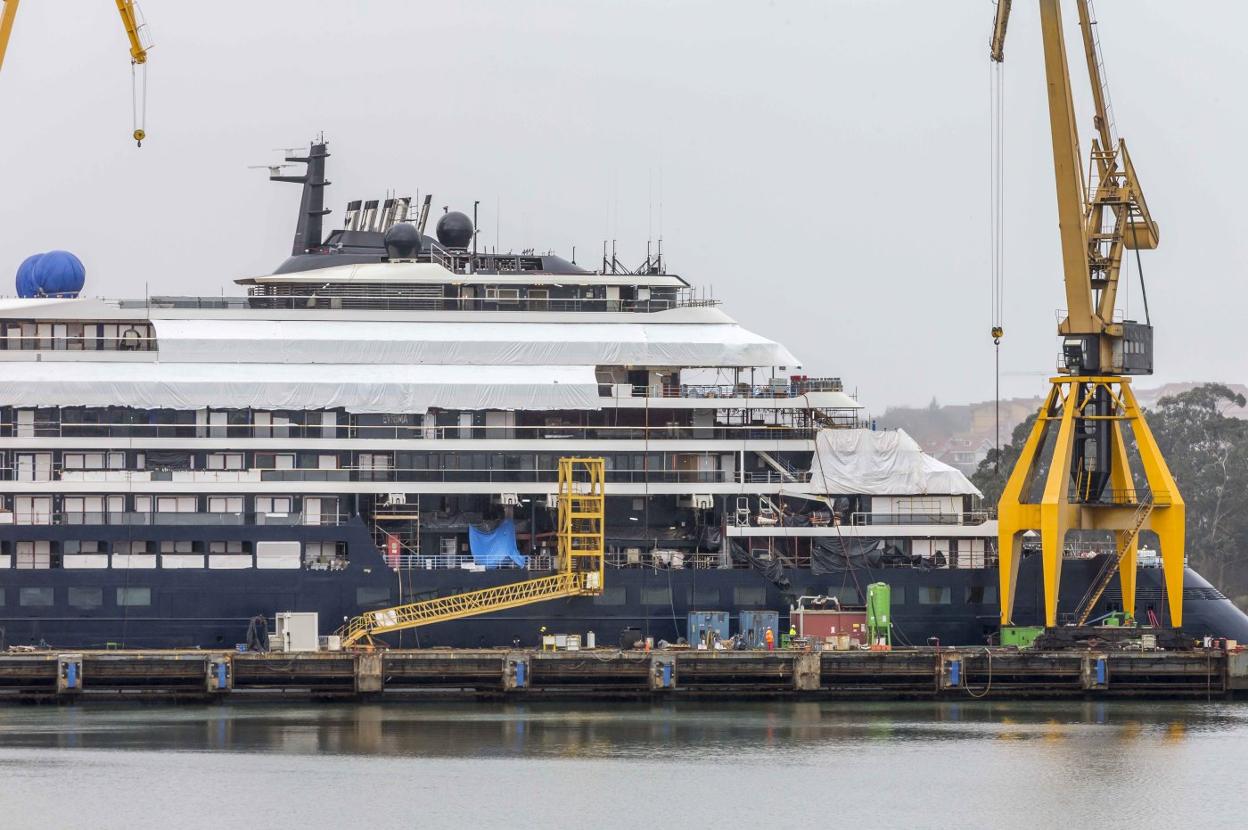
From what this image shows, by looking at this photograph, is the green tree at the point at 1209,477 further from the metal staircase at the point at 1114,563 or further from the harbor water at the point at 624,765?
the harbor water at the point at 624,765

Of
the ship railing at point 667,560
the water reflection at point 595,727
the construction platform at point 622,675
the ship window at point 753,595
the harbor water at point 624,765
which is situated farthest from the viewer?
the ship railing at point 667,560

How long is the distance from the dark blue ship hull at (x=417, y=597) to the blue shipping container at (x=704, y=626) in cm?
31

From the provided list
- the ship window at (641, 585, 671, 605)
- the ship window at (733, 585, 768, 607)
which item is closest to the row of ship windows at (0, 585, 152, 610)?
the ship window at (641, 585, 671, 605)

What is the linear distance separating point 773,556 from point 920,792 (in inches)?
646

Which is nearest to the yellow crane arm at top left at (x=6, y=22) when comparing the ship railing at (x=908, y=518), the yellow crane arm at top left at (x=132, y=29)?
the yellow crane arm at top left at (x=132, y=29)

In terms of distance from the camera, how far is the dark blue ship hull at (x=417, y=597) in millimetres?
63656

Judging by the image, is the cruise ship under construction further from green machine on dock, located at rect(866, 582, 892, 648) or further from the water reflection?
the water reflection

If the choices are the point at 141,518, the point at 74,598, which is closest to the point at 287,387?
the point at 141,518

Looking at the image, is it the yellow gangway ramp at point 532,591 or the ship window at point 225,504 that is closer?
the yellow gangway ramp at point 532,591

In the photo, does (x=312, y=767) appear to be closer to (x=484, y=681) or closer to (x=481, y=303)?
(x=484, y=681)

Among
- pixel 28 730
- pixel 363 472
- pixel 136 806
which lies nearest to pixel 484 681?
pixel 363 472

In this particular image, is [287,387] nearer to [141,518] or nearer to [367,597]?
[141,518]

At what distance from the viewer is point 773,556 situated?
215 feet

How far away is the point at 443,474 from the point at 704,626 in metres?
8.31
